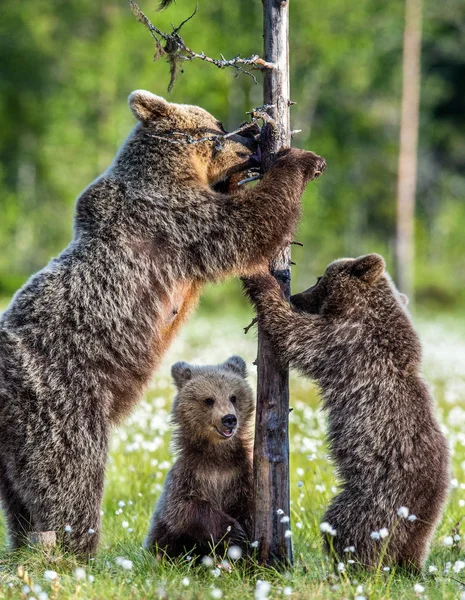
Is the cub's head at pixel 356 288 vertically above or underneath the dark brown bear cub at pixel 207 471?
above

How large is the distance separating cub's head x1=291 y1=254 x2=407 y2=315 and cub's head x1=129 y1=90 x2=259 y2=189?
0.93 metres

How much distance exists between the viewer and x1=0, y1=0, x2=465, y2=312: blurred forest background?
28953 millimetres

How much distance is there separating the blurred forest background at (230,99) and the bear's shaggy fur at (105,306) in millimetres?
20697

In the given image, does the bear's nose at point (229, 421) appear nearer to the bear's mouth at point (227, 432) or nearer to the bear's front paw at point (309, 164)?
the bear's mouth at point (227, 432)

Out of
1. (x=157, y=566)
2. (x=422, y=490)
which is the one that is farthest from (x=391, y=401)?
(x=157, y=566)

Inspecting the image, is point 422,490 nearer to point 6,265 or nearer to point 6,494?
point 6,494

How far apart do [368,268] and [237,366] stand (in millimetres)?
1209

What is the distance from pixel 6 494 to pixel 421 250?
44.1 meters

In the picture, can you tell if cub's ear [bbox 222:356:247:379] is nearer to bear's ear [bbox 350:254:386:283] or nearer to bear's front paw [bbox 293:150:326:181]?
bear's ear [bbox 350:254:386:283]

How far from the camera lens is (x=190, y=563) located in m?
5.15

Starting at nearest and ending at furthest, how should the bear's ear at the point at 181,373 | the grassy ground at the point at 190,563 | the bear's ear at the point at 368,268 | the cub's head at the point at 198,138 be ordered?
1. the grassy ground at the point at 190,563
2. the bear's ear at the point at 368,268
3. the cub's head at the point at 198,138
4. the bear's ear at the point at 181,373

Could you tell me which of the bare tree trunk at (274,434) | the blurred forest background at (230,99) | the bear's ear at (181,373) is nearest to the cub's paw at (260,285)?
the bare tree trunk at (274,434)

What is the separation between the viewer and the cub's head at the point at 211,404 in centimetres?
562

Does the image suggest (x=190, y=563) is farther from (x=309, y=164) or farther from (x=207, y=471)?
(x=309, y=164)
